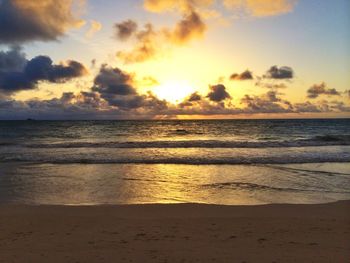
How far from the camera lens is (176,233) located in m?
7.33

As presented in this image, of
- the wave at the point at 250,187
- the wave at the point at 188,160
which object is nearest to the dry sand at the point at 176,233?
the wave at the point at 250,187

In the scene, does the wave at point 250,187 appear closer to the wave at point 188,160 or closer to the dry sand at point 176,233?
the dry sand at point 176,233

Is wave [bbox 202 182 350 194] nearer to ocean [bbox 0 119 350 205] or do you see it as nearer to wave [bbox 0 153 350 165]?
ocean [bbox 0 119 350 205]

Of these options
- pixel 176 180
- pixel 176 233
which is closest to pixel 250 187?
pixel 176 180

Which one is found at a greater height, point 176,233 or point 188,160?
point 176,233

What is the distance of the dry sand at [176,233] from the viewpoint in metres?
6.03

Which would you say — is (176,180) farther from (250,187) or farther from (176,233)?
(176,233)

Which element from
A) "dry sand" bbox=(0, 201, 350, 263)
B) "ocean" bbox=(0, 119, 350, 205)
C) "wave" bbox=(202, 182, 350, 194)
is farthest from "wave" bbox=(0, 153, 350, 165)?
"dry sand" bbox=(0, 201, 350, 263)

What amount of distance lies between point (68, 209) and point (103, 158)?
13.1m

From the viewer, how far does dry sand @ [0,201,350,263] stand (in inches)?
237

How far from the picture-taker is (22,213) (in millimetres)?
9289

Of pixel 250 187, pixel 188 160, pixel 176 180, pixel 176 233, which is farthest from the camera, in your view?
pixel 188 160

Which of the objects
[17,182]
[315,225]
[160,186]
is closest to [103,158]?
[17,182]

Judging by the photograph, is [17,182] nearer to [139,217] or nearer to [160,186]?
[160,186]
